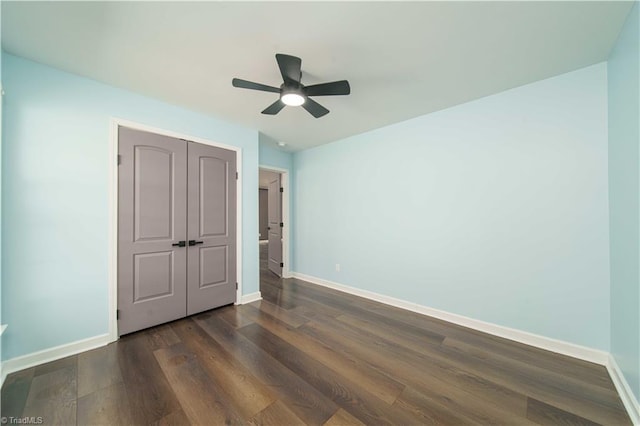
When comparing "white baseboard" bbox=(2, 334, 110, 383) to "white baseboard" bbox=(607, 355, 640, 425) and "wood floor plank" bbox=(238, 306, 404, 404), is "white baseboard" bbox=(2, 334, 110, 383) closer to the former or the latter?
"wood floor plank" bbox=(238, 306, 404, 404)

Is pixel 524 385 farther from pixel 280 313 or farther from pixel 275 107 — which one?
pixel 275 107

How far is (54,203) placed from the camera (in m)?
2.04

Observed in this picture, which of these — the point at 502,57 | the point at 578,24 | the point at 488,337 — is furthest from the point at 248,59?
the point at 488,337

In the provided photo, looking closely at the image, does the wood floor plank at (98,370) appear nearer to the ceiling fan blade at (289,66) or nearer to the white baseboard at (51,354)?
the white baseboard at (51,354)

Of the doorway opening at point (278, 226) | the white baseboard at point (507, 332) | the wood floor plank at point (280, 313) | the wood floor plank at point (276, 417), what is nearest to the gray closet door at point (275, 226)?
the doorway opening at point (278, 226)

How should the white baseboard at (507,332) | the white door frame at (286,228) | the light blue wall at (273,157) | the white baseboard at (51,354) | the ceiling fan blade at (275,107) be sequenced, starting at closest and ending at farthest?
the white baseboard at (51,354), the white baseboard at (507,332), the ceiling fan blade at (275,107), the light blue wall at (273,157), the white door frame at (286,228)

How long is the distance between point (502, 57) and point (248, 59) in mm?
2136

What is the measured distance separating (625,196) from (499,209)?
0.86 metres

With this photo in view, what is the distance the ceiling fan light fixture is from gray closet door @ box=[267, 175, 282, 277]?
2940mm

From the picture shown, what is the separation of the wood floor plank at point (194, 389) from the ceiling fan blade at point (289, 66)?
239 cm

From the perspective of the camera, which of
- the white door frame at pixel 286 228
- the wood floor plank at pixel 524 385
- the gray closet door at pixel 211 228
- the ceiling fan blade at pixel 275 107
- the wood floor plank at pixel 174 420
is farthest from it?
the white door frame at pixel 286 228

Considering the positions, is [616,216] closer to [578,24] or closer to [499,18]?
[578,24]

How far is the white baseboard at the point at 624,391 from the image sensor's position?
4.66 ft

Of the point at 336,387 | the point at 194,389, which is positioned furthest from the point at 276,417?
the point at 194,389
